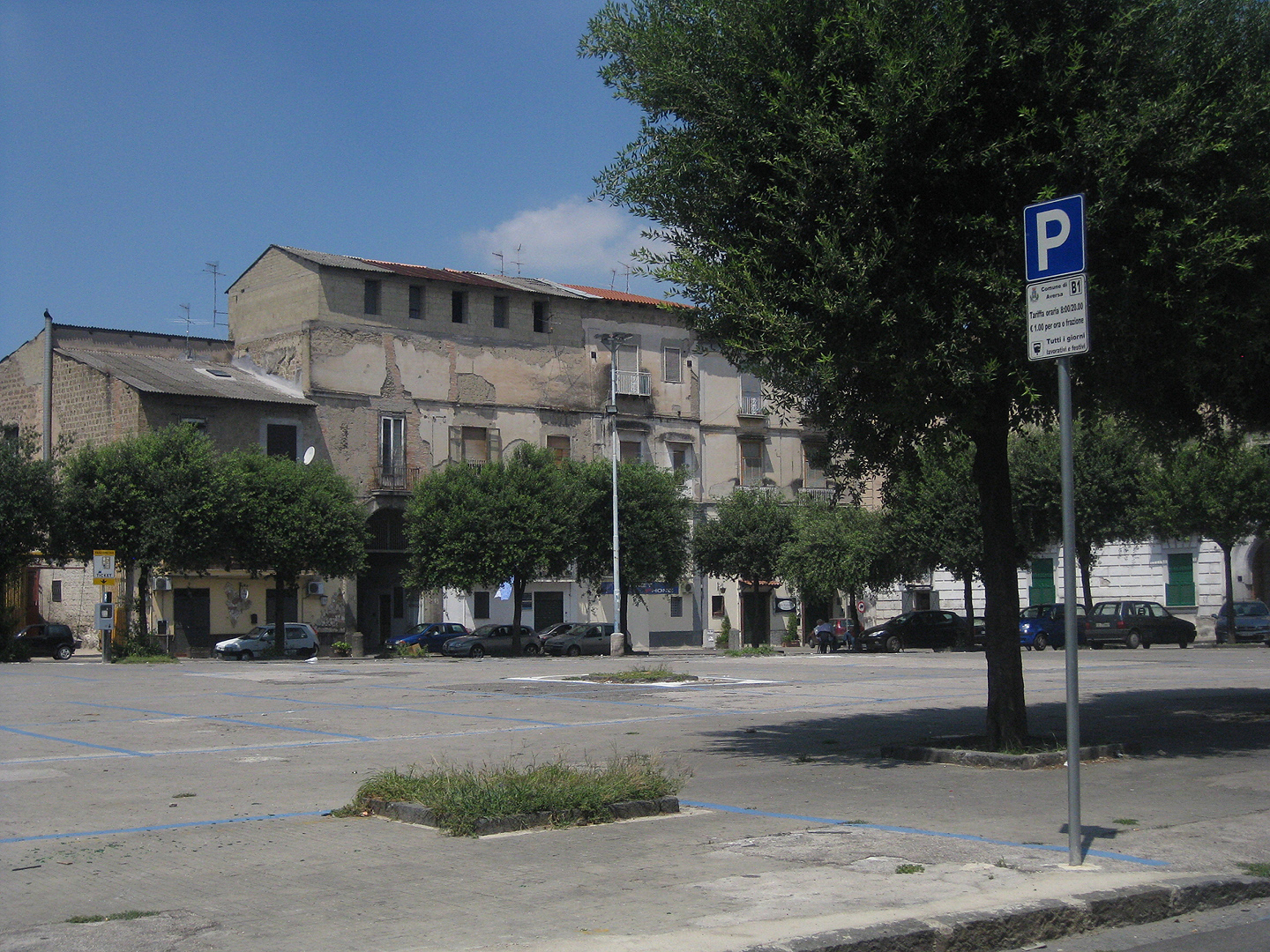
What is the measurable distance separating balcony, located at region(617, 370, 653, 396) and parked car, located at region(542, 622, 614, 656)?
12.8 meters

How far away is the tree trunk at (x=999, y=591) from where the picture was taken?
38.8 feet

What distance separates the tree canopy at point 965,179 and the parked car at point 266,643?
3646 cm

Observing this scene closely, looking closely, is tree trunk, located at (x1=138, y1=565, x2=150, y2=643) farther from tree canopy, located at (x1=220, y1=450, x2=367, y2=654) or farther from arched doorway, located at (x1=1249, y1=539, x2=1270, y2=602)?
arched doorway, located at (x1=1249, y1=539, x2=1270, y2=602)

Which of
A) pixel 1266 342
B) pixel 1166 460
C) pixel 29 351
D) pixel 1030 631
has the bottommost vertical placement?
pixel 1030 631

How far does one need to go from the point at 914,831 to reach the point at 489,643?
4124 centimetres

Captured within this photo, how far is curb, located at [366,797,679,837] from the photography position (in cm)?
833

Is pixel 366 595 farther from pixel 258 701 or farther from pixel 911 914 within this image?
pixel 911 914

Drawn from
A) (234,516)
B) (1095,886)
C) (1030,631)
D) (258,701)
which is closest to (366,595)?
(234,516)

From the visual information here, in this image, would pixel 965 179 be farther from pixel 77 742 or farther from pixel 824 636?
pixel 824 636

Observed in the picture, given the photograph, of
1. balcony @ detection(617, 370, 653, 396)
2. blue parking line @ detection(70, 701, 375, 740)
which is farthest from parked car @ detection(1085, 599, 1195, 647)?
blue parking line @ detection(70, 701, 375, 740)

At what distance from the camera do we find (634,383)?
5859cm

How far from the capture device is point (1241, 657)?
33.5 meters

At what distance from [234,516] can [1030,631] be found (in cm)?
2945

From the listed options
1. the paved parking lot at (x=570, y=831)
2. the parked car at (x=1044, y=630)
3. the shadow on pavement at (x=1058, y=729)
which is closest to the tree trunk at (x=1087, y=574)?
the parked car at (x=1044, y=630)
